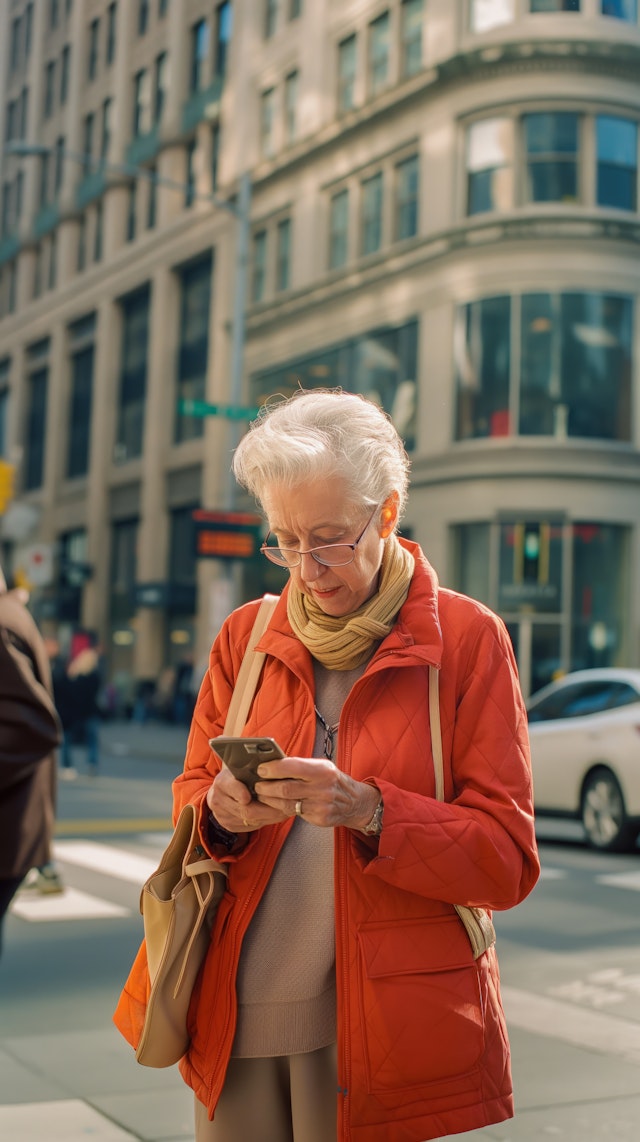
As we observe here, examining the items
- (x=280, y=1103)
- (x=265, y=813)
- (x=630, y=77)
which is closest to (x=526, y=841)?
(x=265, y=813)

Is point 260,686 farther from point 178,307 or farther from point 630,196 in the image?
point 178,307

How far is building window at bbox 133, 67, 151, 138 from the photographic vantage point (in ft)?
148

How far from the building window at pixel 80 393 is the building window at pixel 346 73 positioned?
1995 cm

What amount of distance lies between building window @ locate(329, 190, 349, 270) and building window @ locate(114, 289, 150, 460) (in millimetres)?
14121

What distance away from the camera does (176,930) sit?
2.44 metres

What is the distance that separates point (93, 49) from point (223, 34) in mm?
12165

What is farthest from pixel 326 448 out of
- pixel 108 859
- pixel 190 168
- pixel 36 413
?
pixel 36 413

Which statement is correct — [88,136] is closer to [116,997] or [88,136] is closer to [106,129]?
[106,129]

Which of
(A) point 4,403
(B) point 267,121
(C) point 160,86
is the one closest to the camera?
(B) point 267,121

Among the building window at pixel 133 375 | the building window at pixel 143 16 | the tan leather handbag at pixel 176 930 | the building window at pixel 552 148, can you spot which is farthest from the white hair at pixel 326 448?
→ the building window at pixel 143 16

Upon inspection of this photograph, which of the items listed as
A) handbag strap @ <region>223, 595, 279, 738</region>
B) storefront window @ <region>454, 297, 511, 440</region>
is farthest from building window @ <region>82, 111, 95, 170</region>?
Answer: handbag strap @ <region>223, 595, 279, 738</region>

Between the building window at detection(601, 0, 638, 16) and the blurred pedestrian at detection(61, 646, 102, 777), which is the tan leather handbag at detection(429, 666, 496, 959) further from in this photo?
the building window at detection(601, 0, 638, 16)

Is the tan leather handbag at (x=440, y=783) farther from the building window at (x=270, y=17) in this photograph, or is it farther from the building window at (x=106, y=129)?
the building window at (x=106, y=129)

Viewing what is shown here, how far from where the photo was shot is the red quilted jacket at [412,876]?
228cm
